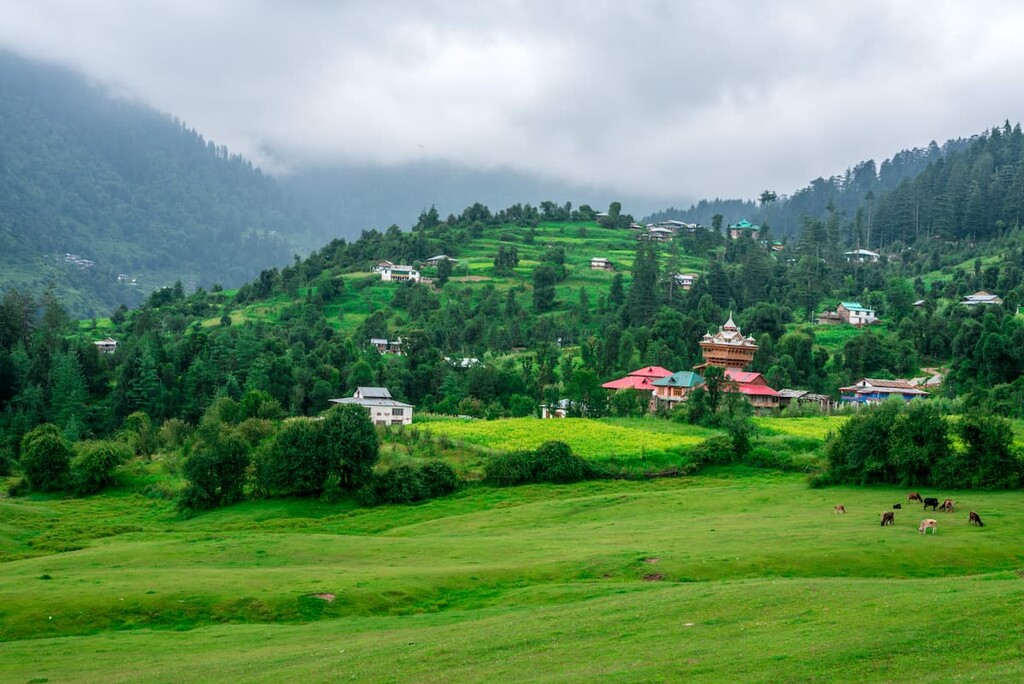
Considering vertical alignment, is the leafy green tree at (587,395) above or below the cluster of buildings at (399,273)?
below

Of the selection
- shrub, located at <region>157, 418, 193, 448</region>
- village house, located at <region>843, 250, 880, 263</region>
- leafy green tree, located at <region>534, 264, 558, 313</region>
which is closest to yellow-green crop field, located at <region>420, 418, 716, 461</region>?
shrub, located at <region>157, 418, 193, 448</region>

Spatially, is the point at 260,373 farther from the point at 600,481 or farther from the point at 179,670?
the point at 179,670

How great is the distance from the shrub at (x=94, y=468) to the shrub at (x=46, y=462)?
91cm

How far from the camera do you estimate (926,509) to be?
47.9 metres

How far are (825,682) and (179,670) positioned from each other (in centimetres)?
1744

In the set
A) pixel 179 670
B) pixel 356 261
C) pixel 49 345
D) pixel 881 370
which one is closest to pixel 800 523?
pixel 179 670

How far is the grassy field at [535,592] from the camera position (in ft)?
76.7

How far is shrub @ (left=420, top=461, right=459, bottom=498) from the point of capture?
213 feet

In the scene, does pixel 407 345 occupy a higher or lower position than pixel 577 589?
higher

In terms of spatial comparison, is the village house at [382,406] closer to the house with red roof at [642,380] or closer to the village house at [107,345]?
the house with red roof at [642,380]

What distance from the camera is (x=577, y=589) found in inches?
1393

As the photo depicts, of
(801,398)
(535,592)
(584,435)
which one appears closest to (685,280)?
(801,398)

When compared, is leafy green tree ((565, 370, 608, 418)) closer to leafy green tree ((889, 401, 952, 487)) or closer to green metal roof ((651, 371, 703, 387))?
green metal roof ((651, 371, 703, 387))

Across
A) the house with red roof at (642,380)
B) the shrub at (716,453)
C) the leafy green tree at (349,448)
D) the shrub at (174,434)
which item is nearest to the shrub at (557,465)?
the shrub at (716,453)
